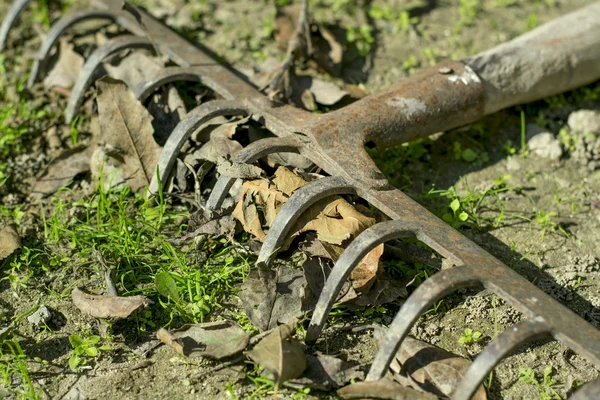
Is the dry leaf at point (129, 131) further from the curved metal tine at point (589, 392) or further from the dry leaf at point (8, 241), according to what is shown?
the curved metal tine at point (589, 392)

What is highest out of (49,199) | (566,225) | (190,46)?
(190,46)

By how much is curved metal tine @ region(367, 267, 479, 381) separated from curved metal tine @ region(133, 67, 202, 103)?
1571 millimetres

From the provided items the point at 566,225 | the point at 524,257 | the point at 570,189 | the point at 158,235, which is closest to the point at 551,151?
the point at 570,189

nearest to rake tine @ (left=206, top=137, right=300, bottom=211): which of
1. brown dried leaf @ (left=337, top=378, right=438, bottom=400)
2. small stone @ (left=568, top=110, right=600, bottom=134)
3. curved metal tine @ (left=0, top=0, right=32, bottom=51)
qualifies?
brown dried leaf @ (left=337, top=378, right=438, bottom=400)

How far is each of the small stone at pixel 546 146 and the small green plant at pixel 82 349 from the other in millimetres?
2199

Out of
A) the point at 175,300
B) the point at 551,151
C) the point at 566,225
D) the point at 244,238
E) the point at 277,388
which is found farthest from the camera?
the point at 551,151

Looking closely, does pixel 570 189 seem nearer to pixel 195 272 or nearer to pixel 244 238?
pixel 244 238

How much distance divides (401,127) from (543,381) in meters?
1.17

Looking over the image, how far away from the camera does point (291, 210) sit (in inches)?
102

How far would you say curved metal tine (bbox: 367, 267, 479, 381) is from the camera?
7.50ft

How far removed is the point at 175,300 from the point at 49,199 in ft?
3.04

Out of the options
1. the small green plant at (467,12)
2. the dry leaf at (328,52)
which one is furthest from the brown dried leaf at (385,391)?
the small green plant at (467,12)

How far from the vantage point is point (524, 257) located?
2984 millimetres

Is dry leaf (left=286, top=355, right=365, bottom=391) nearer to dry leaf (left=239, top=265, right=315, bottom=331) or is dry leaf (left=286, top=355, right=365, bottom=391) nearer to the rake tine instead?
dry leaf (left=239, top=265, right=315, bottom=331)
